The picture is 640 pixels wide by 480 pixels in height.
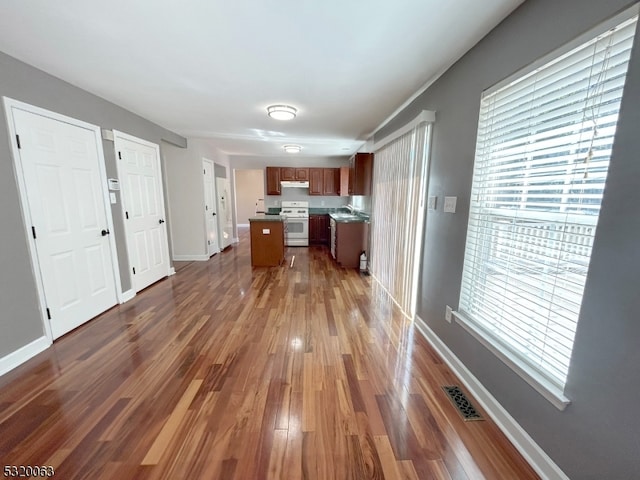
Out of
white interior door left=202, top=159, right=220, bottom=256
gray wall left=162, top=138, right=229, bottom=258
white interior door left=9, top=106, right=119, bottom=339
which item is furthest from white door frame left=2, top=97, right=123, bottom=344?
white interior door left=202, top=159, right=220, bottom=256

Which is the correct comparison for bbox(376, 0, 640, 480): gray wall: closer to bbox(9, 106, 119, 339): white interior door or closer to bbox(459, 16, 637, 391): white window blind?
bbox(459, 16, 637, 391): white window blind

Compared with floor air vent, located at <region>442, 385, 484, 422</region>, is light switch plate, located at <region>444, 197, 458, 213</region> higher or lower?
higher

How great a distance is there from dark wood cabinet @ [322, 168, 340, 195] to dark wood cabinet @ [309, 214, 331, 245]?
2.32 ft

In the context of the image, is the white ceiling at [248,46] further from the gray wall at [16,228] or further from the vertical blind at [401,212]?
the vertical blind at [401,212]

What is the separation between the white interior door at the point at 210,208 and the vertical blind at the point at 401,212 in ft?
11.5

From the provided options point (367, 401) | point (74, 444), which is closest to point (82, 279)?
point (74, 444)

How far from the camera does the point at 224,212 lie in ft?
20.9

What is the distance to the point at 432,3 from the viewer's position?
1385 millimetres

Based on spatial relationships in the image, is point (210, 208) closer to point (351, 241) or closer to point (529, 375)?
point (351, 241)

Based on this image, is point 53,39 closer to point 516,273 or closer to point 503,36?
point 503,36

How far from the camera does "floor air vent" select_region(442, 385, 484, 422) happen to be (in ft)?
5.09

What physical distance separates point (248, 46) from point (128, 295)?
3256 mm

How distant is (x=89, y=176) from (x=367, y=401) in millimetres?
3489

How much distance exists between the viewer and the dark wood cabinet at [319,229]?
7.00 m
